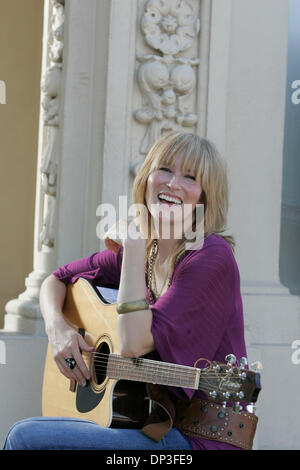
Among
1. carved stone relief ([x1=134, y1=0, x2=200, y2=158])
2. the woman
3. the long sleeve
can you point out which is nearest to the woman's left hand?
the woman

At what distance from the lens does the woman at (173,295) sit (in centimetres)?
192

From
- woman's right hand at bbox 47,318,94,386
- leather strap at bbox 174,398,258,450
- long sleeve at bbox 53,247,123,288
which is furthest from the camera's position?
long sleeve at bbox 53,247,123,288

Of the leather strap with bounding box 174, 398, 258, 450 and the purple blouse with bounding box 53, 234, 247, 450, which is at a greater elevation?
the purple blouse with bounding box 53, 234, 247, 450

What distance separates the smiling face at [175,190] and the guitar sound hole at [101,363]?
16.0 inches

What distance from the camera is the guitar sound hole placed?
2.12m

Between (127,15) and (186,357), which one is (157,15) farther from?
(186,357)

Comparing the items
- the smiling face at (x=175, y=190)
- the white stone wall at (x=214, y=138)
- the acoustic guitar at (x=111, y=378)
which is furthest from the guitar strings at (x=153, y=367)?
the white stone wall at (x=214, y=138)

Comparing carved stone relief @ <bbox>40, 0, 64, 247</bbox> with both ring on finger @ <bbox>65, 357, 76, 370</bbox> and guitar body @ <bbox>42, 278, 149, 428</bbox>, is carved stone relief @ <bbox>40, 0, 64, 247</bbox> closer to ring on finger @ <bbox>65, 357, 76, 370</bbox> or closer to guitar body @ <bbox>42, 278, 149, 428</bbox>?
guitar body @ <bbox>42, 278, 149, 428</bbox>

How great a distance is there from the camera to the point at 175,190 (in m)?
2.16

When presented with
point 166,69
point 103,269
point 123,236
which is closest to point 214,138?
point 166,69

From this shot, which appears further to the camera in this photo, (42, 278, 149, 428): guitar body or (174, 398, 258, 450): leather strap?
(42, 278, 149, 428): guitar body

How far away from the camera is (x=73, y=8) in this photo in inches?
130

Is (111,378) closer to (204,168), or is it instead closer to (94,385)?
(94,385)

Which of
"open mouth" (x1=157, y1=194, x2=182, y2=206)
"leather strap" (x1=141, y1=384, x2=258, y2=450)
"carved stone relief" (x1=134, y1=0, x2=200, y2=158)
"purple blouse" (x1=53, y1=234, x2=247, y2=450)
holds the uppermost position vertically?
"carved stone relief" (x1=134, y1=0, x2=200, y2=158)
